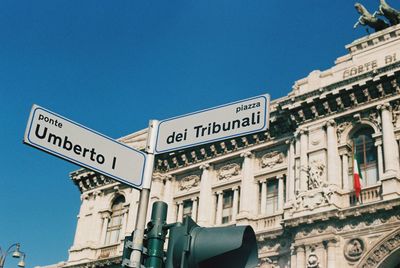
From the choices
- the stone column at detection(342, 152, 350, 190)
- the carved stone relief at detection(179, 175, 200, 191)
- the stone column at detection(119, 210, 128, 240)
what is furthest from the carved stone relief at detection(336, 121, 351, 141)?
the stone column at detection(119, 210, 128, 240)

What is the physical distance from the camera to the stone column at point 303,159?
21812 millimetres

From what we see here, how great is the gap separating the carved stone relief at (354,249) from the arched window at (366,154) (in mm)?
2420

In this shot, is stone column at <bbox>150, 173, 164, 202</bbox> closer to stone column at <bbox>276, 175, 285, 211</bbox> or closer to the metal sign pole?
stone column at <bbox>276, 175, 285, 211</bbox>

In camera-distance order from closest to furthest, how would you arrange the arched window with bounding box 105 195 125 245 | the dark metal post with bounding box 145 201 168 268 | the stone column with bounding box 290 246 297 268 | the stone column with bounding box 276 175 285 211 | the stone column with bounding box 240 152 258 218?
the dark metal post with bounding box 145 201 168 268, the stone column with bounding box 290 246 297 268, the stone column with bounding box 276 175 285 211, the stone column with bounding box 240 152 258 218, the arched window with bounding box 105 195 125 245

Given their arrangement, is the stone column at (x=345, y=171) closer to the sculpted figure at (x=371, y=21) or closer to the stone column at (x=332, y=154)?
the stone column at (x=332, y=154)

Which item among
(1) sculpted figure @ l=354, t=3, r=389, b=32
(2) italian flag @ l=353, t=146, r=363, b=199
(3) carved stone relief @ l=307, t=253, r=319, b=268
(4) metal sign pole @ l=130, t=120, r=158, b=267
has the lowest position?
(4) metal sign pole @ l=130, t=120, r=158, b=267

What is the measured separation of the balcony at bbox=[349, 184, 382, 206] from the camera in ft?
65.3

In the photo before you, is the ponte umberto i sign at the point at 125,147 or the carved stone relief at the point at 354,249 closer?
the ponte umberto i sign at the point at 125,147

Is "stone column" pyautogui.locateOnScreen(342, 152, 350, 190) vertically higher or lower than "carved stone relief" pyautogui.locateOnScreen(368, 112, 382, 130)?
lower

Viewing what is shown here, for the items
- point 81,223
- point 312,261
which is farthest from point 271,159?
point 81,223

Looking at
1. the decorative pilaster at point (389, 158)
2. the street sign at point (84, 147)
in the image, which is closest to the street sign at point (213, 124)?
the street sign at point (84, 147)

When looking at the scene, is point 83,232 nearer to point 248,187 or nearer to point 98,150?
point 248,187

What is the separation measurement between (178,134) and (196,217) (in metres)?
21.6

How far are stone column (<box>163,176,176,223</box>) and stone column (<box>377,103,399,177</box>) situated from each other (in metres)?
11.6
